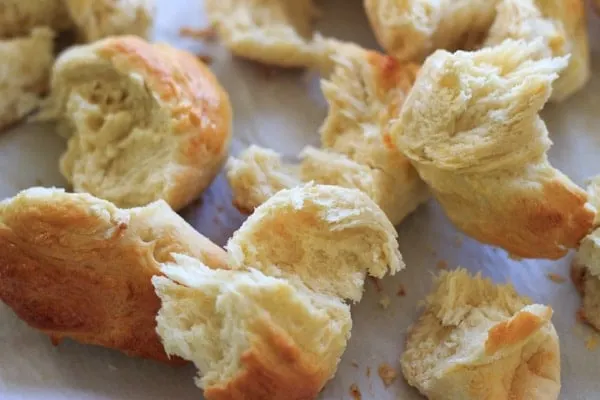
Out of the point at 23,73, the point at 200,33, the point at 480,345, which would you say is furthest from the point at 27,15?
the point at 480,345

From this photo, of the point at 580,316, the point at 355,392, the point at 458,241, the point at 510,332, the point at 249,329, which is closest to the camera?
the point at 249,329

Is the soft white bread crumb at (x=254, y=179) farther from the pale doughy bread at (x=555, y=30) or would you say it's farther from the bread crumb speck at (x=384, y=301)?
the pale doughy bread at (x=555, y=30)

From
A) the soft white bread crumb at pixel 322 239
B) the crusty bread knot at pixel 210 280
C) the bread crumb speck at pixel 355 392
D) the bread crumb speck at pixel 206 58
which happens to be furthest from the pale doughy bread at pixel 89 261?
the bread crumb speck at pixel 206 58

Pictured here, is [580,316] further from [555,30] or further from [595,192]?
[555,30]

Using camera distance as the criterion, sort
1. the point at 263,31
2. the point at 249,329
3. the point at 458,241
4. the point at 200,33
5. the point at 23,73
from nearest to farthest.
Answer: the point at 249,329
the point at 458,241
the point at 23,73
the point at 263,31
the point at 200,33

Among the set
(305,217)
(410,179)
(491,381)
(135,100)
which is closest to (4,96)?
(135,100)
